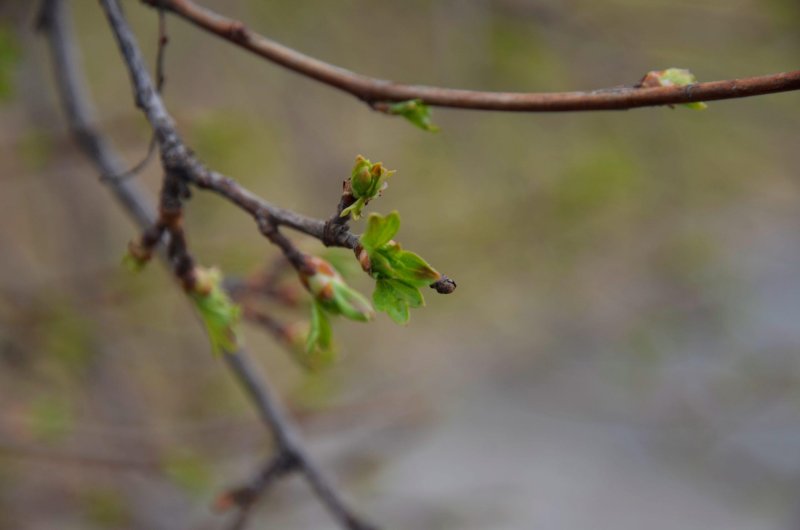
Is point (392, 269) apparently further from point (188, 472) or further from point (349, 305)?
point (188, 472)

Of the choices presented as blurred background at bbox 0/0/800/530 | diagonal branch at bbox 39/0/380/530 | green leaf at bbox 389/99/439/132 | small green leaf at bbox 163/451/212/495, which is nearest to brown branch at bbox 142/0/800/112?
green leaf at bbox 389/99/439/132

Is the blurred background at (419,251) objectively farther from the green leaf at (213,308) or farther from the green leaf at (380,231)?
the green leaf at (380,231)

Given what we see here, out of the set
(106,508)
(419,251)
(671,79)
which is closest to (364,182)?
(671,79)

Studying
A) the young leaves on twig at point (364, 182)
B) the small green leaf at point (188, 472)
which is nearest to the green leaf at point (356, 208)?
the young leaves on twig at point (364, 182)

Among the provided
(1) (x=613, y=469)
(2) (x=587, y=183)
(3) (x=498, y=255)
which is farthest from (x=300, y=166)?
(1) (x=613, y=469)

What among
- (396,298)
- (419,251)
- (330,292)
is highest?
(419,251)

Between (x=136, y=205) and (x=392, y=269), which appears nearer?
(x=392, y=269)
